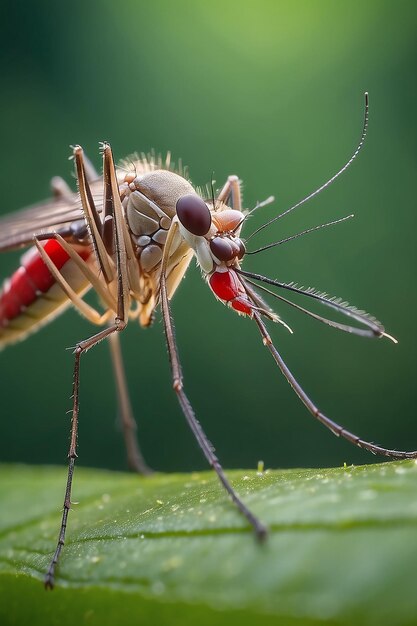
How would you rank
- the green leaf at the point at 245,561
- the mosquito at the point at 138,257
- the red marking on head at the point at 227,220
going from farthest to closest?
the red marking on head at the point at 227,220 → the mosquito at the point at 138,257 → the green leaf at the point at 245,561

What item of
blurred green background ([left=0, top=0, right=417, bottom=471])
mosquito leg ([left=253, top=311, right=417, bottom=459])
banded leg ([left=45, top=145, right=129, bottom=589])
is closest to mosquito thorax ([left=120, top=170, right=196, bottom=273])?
banded leg ([left=45, top=145, right=129, bottom=589])

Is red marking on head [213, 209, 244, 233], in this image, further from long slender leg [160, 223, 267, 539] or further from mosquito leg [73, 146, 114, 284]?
mosquito leg [73, 146, 114, 284]

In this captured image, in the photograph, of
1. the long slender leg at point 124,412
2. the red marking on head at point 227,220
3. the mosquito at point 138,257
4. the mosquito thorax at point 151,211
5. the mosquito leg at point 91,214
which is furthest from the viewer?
the long slender leg at point 124,412

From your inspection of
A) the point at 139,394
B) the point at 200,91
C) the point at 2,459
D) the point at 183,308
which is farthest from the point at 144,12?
the point at 2,459

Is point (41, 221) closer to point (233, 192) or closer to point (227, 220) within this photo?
point (233, 192)

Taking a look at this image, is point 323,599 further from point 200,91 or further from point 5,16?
point 5,16

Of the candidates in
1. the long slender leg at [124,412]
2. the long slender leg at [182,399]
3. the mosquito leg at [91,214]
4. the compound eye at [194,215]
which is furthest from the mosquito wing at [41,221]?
the long slender leg at [124,412]

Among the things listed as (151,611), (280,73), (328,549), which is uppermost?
(280,73)

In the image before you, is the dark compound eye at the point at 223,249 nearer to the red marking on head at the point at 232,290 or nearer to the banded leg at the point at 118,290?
the red marking on head at the point at 232,290
